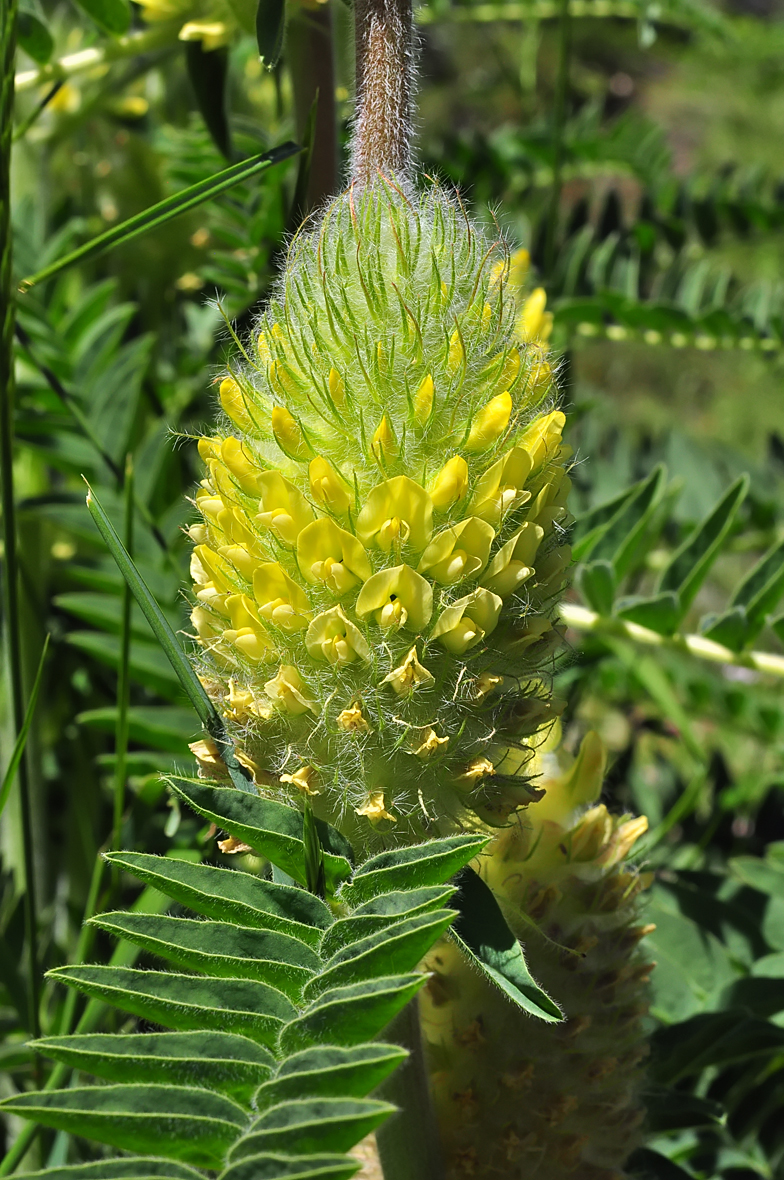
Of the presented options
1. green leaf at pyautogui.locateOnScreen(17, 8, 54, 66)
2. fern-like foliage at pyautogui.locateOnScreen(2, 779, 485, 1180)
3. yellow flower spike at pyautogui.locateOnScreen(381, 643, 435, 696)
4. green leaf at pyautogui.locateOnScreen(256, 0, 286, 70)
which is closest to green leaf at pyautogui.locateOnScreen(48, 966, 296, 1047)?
fern-like foliage at pyautogui.locateOnScreen(2, 779, 485, 1180)

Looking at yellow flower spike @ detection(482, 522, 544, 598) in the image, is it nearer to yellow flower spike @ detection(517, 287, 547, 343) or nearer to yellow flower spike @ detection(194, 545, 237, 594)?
yellow flower spike @ detection(194, 545, 237, 594)

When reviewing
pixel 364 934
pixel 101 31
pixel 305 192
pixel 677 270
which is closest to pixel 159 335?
pixel 101 31

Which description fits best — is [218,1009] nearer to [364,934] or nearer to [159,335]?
[364,934]

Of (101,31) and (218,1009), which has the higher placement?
(101,31)

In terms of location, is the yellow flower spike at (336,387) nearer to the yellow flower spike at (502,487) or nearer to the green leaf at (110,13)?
the yellow flower spike at (502,487)

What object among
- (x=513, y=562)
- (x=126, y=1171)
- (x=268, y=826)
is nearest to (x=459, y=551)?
(x=513, y=562)
